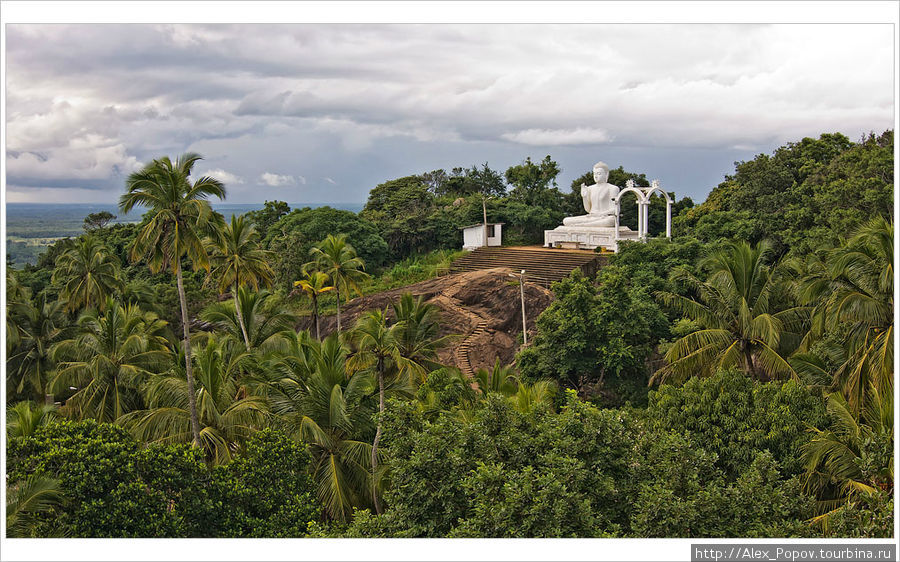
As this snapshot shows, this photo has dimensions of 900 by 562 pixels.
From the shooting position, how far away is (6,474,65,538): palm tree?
32.6 feet

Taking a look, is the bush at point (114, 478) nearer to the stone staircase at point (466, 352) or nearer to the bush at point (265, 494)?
the bush at point (265, 494)

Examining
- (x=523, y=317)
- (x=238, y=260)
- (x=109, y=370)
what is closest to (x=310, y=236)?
(x=523, y=317)

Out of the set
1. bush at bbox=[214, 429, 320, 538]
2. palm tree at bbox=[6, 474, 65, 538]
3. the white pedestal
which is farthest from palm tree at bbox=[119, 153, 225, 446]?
the white pedestal

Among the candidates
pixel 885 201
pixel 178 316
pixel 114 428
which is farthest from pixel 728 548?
pixel 178 316

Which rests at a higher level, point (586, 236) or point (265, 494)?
point (586, 236)

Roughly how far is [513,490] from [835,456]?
567 cm

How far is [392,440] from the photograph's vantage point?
10930mm

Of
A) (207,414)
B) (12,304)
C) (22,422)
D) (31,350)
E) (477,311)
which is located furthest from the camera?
(477,311)

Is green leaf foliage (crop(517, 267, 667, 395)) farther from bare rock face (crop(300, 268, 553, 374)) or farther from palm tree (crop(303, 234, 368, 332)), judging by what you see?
palm tree (crop(303, 234, 368, 332))

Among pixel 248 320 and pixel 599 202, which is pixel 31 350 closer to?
pixel 248 320

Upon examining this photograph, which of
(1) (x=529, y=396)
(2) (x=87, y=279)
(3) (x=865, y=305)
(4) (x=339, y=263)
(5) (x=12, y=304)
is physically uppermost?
(4) (x=339, y=263)

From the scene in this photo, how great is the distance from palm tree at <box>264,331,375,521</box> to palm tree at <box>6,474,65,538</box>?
14.7ft

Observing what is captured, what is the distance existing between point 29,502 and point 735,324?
14.9 metres

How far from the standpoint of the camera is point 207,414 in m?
15.0
